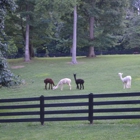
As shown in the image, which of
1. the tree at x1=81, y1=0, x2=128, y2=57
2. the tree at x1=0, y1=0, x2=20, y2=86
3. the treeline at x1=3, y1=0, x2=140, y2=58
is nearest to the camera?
the tree at x1=0, y1=0, x2=20, y2=86

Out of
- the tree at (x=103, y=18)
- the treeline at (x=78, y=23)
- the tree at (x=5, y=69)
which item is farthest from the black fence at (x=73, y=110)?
the tree at (x=103, y=18)

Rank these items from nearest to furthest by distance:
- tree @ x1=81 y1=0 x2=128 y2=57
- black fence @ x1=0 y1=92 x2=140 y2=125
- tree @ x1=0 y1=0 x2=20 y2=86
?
black fence @ x1=0 y1=92 x2=140 y2=125 < tree @ x1=0 y1=0 x2=20 y2=86 < tree @ x1=81 y1=0 x2=128 y2=57

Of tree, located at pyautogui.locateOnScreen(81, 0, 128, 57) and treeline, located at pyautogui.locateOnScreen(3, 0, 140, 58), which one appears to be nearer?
treeline, located at pyautogui.locateOnScreen(3, 0, 140, 58)

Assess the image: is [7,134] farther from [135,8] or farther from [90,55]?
[135,8]

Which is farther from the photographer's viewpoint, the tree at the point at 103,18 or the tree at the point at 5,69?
the tree at the point at 103,18

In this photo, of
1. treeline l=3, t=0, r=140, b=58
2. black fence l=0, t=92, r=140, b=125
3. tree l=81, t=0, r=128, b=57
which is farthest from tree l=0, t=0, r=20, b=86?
tree l=81, t=0, r=128, b=57

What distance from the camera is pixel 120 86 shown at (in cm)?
2556

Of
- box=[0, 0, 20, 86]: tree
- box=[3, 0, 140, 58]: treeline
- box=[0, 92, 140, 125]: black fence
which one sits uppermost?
box=[3, 0, 140, 58]: treeline

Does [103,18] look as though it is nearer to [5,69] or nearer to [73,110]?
[5,69]

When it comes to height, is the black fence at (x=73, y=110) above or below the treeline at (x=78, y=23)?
below

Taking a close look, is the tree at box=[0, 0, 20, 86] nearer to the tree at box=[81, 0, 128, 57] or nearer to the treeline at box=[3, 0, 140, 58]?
the treeline at box=[3, 0, 140, 58]

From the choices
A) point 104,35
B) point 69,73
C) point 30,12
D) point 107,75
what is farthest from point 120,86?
point 104,35

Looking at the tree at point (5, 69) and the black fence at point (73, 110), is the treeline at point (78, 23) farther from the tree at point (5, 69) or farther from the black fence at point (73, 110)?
the black fence at point (73, 110)

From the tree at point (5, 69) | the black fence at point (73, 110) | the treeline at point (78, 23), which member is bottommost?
the black fence at point (73, 110)
